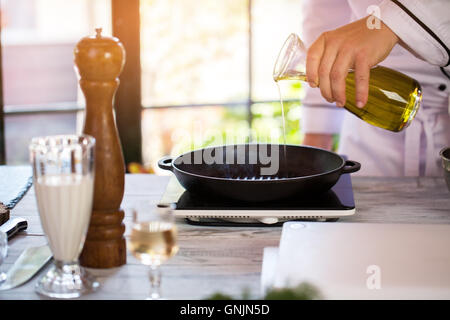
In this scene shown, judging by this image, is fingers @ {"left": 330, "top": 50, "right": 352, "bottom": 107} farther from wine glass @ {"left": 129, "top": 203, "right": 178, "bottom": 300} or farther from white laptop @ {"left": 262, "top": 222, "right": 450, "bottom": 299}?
wine glass @ {"left": 129, "top": 203, "right": 178, "bottom": 300}

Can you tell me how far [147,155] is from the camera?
2621 mm

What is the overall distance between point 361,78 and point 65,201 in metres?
0.59

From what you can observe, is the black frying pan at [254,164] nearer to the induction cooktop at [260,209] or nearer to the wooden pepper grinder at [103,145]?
the induction cooktop at [260,209]

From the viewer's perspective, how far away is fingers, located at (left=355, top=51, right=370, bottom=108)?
1.13 meters

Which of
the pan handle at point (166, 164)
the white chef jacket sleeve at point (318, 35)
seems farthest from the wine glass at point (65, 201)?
the white chef jacket sleeve at point (318, 35)

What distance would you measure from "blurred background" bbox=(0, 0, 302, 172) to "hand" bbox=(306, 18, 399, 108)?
4.31ft

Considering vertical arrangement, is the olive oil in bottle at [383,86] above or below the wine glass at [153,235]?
above

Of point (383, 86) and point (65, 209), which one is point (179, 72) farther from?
point (65, 209)

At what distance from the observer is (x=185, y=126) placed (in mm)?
2709

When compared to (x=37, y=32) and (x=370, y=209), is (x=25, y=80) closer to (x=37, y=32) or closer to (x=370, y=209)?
(x=37, y=32)

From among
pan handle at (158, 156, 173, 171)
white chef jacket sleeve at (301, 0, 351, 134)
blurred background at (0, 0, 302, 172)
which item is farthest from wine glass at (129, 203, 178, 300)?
blurred background at (0, 0, 302, 172)

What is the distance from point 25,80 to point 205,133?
92 cm

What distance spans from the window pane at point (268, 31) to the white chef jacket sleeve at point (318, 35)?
A: 62 centimetres

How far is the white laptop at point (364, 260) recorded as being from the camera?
781mm
